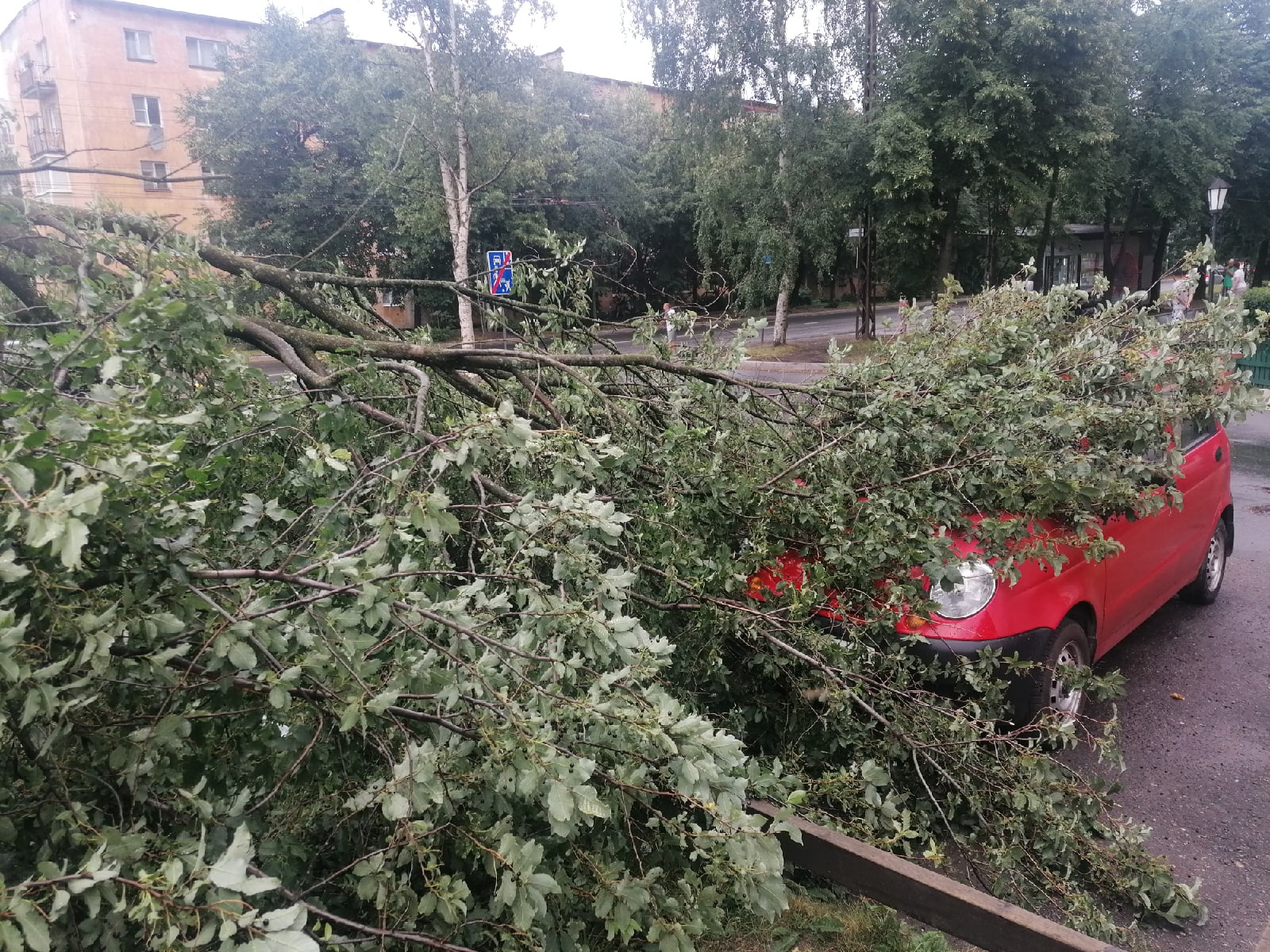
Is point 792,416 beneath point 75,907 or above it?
above

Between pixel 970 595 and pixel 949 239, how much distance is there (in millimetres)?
20214

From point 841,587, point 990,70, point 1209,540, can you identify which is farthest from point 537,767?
point 990,70

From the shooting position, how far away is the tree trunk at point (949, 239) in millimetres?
21938

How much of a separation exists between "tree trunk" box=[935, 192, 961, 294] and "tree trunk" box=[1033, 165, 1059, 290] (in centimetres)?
212

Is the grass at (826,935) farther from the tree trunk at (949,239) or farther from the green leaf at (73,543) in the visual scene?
the tree trunk at (949,239)

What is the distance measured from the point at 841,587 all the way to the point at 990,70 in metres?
19.4

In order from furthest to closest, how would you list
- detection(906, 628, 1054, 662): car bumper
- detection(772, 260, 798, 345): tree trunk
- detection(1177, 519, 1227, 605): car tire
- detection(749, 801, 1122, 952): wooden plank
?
detection(772, 260, 798, 345): tree trunk < detection(1177, 519, 1227, 605): car tire < detection(906, 628, 1054, 662): car bumper < detection(749, 801, 1122, 952): wooden plank

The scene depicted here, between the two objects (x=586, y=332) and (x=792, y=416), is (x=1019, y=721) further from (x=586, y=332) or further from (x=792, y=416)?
(x=586, y=332)

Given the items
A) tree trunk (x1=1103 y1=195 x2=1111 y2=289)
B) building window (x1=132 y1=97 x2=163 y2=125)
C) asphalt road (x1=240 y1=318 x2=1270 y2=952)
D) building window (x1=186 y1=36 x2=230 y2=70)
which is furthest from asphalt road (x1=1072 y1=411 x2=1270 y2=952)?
building window (x1=186 y1=36 x2=230 y2=70)

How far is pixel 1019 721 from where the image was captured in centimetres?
417

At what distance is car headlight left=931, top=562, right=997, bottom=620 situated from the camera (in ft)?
13.3

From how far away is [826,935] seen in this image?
3027 millimetres

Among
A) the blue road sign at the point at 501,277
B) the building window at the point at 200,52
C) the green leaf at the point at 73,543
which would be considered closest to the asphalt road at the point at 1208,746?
the blue road sign at the point at 501,277

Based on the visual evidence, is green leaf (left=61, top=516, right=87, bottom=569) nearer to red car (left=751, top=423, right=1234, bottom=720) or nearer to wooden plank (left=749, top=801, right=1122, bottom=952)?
wooden plank (left=749, top=801, right=1122, bottom=952)
